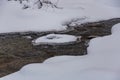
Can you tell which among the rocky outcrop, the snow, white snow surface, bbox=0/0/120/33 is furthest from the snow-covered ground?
the snow

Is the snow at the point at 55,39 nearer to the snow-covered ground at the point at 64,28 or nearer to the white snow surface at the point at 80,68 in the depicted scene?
the snow-covered ground at the point at 64,28

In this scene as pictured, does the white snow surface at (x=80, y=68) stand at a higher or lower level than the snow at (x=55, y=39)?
lower

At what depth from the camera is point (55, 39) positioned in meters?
7.75

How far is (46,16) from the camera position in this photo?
370 inches

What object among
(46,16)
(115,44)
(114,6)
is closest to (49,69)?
(115,44)

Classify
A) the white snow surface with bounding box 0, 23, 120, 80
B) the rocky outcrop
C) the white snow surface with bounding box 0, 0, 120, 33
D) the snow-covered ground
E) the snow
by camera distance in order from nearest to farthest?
the white snow surface with bounding box 0, 23, 120, 80, the snow-covered ground, the rocky outcrop, the snow, the white snow surface with bounding box 0, 0, 120, 33

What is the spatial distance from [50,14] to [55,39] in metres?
1.90

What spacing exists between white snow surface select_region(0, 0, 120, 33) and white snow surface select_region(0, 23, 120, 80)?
2503mm

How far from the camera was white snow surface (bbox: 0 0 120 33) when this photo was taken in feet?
28.8

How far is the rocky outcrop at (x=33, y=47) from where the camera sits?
6438 mm

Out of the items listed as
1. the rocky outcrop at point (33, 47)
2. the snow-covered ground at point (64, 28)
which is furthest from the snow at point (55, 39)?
the snow-covered ground at point (64, 28)

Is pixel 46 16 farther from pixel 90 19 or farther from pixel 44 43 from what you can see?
pixel 44 43

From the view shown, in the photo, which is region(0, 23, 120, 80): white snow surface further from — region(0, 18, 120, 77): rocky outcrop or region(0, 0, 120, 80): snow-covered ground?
region(0, 18, 120, 77): rocky outcrop

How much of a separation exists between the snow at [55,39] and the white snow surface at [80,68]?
1159mm
